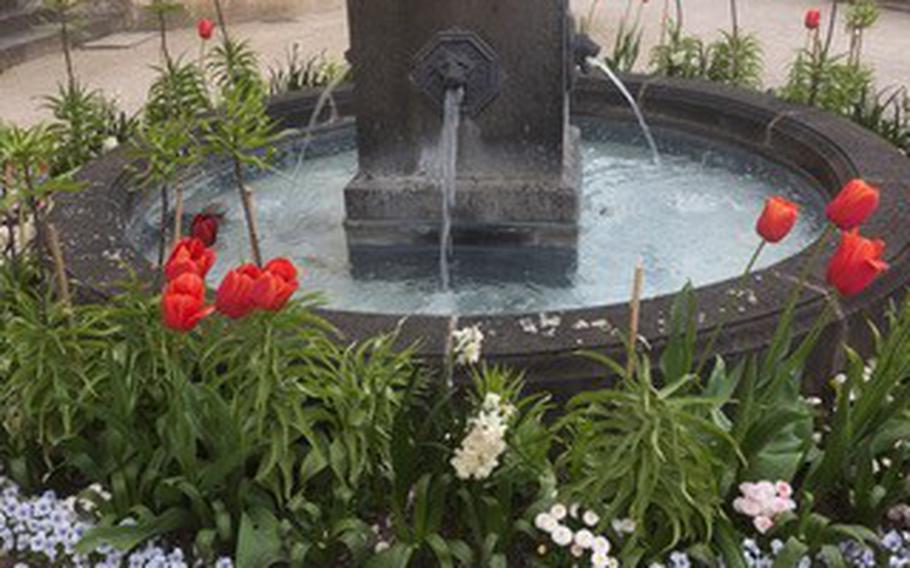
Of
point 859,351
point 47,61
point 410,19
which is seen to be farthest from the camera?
point 47,61

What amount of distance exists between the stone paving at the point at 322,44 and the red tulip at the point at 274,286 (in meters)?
6.55

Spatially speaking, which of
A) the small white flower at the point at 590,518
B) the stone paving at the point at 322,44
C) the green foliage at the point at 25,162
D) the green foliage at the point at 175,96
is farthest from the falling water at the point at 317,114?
the small white flower at the point at 590,518

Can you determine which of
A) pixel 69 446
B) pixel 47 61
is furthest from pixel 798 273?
pixel 47 61

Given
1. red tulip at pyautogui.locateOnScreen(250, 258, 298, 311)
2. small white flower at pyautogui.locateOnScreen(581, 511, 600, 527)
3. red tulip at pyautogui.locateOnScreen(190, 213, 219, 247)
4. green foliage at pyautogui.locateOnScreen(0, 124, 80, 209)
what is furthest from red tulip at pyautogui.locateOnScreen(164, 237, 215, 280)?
small white flower at pyautogui.locateOnScreen(581, 511, 600, 527)

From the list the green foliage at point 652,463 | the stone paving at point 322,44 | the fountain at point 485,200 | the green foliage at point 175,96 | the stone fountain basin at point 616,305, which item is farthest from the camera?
the stone paving at point 322,44

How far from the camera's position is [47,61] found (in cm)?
1090

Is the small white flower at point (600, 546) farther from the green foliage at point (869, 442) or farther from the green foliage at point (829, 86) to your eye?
the green foliage at point (829, 86)

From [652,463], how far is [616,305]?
2.94 feet

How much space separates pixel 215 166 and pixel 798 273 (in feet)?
11.1

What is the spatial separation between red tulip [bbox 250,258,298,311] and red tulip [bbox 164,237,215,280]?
0.57 ft

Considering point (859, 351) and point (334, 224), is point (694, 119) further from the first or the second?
point (859, 351)

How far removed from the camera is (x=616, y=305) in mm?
3150

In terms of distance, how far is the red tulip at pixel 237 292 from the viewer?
2.12m

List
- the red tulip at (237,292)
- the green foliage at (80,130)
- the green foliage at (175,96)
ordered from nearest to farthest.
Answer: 1. the red tulip at (237,292)
2. the green foliage at (80,130)
3. the green foliage at (175,96)
